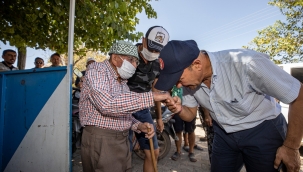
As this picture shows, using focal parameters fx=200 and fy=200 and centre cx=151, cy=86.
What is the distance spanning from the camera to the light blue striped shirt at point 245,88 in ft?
4.41

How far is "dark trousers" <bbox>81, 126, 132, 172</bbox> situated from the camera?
191cm

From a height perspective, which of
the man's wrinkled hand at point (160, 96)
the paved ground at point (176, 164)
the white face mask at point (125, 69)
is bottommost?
the paved ground at point (176, 164)

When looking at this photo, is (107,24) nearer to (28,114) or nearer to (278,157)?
(28,114)

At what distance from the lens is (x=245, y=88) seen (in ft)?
4.99

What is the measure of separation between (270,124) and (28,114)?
9.39 ft

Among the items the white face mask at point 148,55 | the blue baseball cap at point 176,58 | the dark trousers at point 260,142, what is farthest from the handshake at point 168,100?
the white face mask at point 148,55

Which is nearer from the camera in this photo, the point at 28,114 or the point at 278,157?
the point at 278,157

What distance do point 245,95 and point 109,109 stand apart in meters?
1.07

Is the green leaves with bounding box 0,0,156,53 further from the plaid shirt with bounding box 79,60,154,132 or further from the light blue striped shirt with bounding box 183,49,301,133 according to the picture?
the light blue striped shirt with bounding box 183,49,301,133

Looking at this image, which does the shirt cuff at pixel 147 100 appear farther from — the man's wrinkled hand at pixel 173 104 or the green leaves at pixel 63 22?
the green leaves at pixel 63 22

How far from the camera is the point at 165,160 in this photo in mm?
4348

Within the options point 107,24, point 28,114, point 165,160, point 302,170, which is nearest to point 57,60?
point 107,24

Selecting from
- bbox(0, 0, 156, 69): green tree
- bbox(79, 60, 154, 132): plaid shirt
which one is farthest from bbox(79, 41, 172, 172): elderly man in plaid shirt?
bbox(0, 0, 156, 69): green tree

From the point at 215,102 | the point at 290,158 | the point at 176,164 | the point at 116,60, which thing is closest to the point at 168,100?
the point at 215,102
